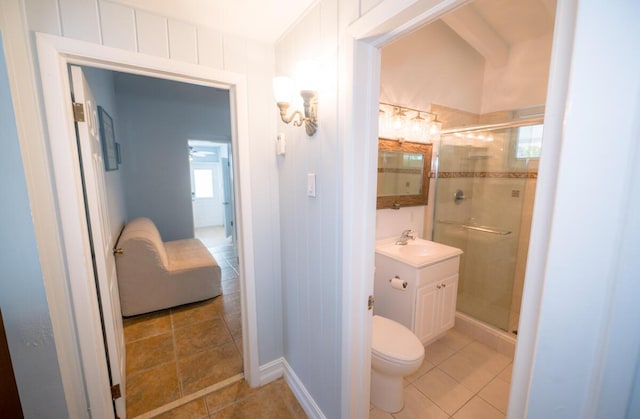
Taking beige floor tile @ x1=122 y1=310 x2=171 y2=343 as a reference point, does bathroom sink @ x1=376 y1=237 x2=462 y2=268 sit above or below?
above

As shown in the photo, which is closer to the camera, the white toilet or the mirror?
the white toilet

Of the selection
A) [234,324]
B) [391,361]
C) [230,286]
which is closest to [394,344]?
[391,361]

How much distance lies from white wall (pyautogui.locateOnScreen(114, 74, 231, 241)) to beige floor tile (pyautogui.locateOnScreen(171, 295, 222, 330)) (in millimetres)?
1981

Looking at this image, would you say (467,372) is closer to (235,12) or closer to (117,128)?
(235,12)

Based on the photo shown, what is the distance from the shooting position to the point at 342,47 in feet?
3.53

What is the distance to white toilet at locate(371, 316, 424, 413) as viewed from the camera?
147cm

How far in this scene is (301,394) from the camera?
164 centimetres

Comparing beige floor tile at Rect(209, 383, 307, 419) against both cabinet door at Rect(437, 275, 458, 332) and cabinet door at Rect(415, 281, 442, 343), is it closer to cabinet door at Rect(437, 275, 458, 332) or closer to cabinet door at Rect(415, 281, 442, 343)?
cabinet door at Rect(415, 281, 442, 343)

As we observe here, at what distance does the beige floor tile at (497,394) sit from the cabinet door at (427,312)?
449 millimetres

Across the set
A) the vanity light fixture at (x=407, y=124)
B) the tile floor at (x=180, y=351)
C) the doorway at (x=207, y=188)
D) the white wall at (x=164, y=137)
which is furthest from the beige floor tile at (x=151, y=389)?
the doorway at (x=207, y=188)

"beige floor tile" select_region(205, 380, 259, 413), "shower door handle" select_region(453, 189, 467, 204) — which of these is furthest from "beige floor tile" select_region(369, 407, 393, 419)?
"shower door handle" select_region(453, 189, 467, 204)

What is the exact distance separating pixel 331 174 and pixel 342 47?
537 mm

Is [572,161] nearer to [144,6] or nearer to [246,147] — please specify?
[246,147]

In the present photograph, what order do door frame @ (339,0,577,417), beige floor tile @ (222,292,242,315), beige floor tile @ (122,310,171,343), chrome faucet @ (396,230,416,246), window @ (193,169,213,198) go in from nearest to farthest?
door frame @ (339,0,577,417) → chrome faucet @ (396,230,416,246) → beige floor tile @ (122,310,171,343) → beige floor tile @ (222,292,242,315) → window @ (193,169,213,198)
